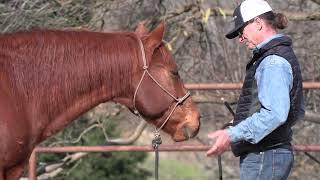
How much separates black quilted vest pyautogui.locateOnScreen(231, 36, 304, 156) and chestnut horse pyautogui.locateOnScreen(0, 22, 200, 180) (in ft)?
2.12

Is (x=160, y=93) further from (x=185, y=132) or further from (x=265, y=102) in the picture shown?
(x=265, y=102)

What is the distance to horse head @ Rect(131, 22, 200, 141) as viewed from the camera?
3871 mm

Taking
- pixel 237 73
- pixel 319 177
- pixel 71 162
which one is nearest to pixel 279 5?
pixel 237 73

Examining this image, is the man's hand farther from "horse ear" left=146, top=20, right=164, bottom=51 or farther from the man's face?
"horse ear" left=146, top=20, right=164, bottom=51

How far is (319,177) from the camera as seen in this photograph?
7551 mm

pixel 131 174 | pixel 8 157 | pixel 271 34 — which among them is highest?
pixel 271 34

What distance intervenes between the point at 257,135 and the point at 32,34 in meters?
1.47

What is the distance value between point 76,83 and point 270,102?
3.99 ft

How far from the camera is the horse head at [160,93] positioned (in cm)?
387

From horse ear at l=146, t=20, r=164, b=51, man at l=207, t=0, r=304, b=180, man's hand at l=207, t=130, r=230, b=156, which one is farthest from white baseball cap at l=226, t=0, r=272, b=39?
horse ear at l=146, t=20, r=164, b=51

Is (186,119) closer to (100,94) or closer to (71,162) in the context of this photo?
(100,94)

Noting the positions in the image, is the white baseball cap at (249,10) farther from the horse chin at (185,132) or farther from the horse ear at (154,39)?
the horse chin at (185,132)

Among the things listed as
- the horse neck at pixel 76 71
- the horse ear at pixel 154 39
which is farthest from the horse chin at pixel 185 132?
the horse ear at pixel 154 39

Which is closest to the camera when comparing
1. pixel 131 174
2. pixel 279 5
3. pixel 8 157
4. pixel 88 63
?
pixel 8 157
